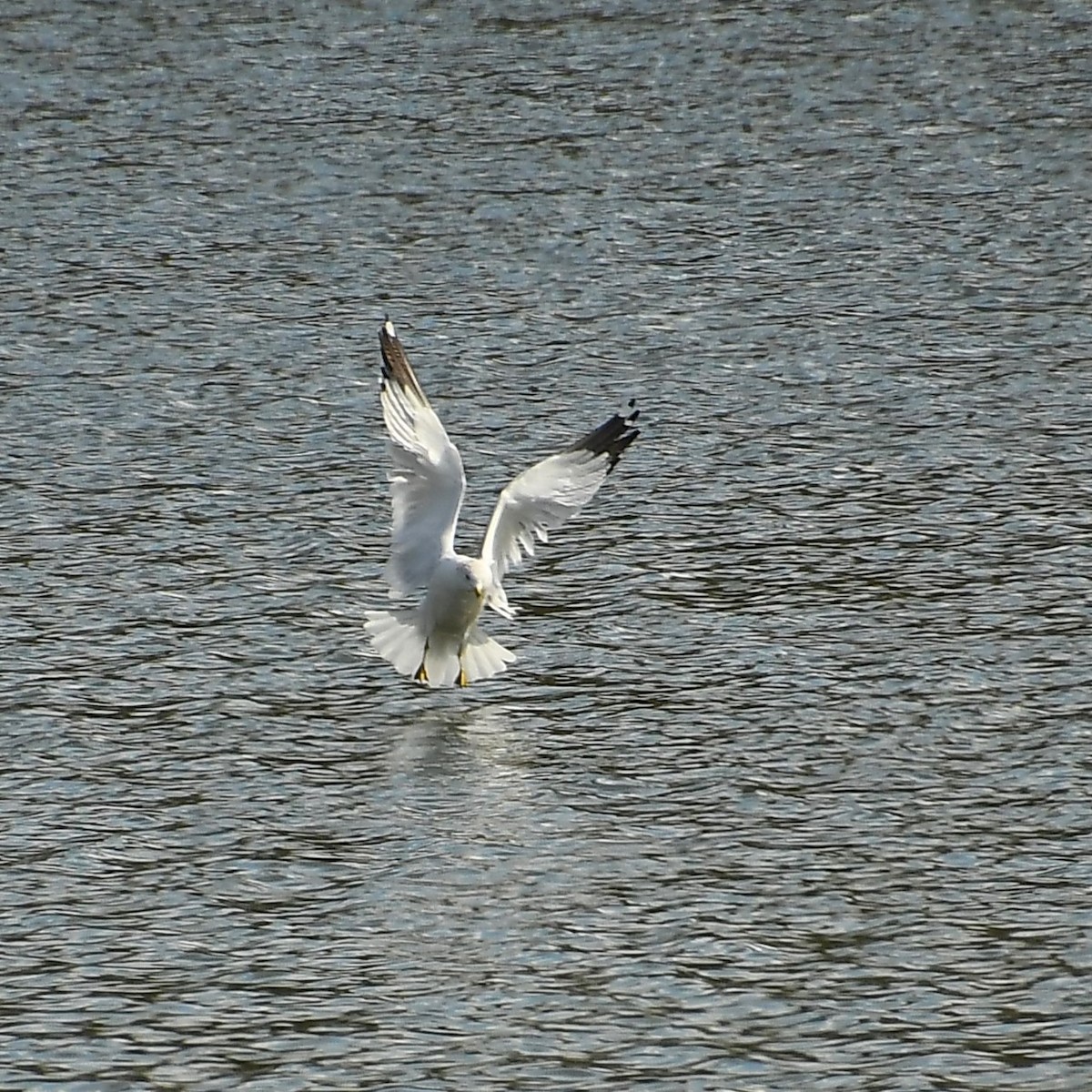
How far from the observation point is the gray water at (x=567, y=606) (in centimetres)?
1008

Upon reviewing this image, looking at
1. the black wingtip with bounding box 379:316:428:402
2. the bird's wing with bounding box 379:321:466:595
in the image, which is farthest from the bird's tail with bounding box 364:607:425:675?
the black wingtip with bounding box 379:316:428:402

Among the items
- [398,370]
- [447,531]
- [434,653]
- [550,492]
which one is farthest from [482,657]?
[398,370]

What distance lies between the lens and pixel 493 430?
59.5ft

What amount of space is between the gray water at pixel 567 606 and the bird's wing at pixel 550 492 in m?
0.77

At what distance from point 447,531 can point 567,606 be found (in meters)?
1.45

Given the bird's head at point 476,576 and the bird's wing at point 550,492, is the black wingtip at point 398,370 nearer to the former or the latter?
the bird's wing at point 550,492

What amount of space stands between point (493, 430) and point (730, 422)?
68.3 inches

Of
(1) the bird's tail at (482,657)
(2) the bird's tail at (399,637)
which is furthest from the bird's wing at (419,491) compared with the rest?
(1) the bird's tail at (482,657)

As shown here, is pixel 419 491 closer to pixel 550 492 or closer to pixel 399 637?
pixel 550 492

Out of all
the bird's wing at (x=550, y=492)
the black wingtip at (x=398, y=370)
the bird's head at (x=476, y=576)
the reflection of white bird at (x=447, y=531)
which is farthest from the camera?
the black wingtip at (x=398, y=370)

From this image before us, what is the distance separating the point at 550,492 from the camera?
13.7 m

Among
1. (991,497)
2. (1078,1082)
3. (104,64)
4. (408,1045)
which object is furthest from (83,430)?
(104,64)

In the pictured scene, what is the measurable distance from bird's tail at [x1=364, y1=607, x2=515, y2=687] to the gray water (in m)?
0.21

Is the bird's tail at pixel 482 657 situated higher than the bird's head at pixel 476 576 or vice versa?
the bird's head at pixel 476 576
